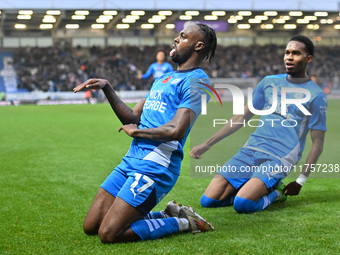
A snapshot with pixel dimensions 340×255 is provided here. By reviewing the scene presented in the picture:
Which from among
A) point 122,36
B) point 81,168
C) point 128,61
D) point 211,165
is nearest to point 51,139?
point 81,168

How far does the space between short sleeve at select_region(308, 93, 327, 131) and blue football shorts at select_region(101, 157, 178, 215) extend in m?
1.85

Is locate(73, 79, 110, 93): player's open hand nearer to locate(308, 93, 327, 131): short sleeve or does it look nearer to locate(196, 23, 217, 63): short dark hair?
locate(196, 23, 217, 63): short dark hair

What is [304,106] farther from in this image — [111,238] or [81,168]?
[81,168]

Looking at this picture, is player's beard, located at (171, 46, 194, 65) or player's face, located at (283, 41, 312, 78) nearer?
player's beard, located at (171, 46, 194, 65)

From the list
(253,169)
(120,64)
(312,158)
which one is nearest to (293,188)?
(312,158)

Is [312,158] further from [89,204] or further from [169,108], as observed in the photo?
[89,204]

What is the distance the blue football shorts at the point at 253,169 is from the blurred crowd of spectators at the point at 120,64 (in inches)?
1073

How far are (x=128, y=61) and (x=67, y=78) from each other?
616cm

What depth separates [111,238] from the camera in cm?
394

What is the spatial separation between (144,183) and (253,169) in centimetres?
178

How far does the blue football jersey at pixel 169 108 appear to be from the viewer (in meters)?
4.14

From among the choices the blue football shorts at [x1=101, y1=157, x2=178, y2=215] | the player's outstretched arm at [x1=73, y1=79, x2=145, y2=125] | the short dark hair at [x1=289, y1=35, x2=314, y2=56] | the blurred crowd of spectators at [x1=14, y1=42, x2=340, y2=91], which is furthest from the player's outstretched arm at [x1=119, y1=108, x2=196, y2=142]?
the blurred crowd of spectators at [x1=14, y1=42, x2=340, y2=91]

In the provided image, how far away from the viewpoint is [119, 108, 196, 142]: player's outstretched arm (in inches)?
157

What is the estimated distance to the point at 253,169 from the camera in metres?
5.42
